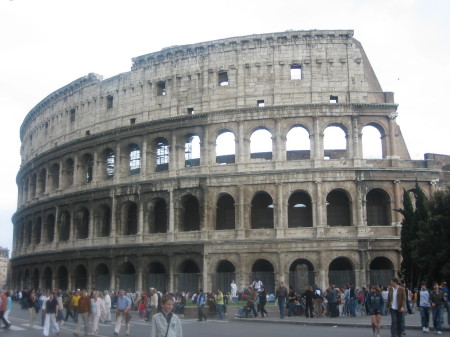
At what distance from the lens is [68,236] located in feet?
130

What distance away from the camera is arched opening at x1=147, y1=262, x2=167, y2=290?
32.3 m

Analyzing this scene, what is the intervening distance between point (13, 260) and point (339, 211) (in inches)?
1083

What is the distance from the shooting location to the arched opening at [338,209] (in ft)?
102

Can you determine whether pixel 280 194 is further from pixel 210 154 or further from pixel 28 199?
pixel 28 199

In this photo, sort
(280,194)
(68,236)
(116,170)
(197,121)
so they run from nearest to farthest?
1. (280,194)
2. (197,121)
3. (116,170)
4. (68,236)

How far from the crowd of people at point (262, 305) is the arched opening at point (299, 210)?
13.5 feet

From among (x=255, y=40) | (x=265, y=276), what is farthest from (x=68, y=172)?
(x=265, y=276)

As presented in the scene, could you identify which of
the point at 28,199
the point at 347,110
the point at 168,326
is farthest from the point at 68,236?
the point at 168,326

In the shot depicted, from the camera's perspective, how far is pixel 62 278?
128 ft

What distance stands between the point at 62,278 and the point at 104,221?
5.72 meters

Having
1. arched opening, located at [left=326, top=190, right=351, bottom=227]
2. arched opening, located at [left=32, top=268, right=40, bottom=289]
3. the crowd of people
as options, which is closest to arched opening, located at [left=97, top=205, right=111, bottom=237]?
the crowd of people

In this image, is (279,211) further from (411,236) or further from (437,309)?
(437,309)

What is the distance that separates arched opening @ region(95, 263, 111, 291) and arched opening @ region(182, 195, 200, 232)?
229 inches

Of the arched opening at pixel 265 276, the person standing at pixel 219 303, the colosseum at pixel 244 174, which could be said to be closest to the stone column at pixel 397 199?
the colosseum at pixel 244 174
